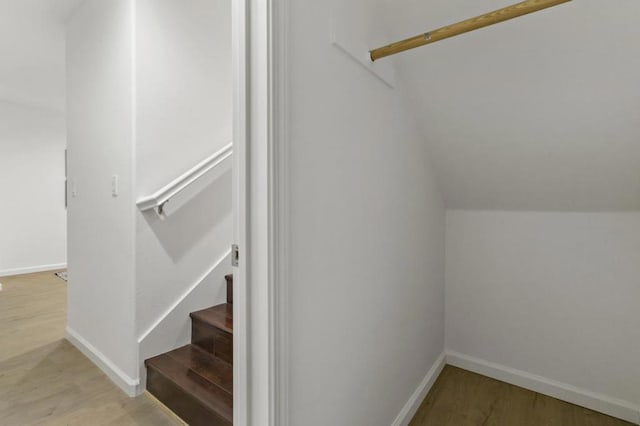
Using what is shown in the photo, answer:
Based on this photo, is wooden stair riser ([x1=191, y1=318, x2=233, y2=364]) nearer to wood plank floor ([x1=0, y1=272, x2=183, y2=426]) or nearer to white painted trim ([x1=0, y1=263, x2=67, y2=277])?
wood plank floor ([x1=0, y1=272, x2=183, y2=426])

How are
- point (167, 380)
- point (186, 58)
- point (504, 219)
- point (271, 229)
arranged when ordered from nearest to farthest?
point (271, 229)
point (167, 380)
point (186, 58)
point (504, 219)

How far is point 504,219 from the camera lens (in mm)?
2139

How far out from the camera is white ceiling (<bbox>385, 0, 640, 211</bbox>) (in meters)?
1.24

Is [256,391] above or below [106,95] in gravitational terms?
below

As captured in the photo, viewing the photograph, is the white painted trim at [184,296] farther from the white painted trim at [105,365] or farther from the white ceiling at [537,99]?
the white ceiling at [537,99]

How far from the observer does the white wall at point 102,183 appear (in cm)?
184

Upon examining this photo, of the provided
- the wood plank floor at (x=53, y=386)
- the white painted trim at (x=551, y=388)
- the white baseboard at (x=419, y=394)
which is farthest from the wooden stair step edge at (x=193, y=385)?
the white painted trim at (x=551, y=388)

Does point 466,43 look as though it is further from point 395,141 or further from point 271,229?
point 271,229

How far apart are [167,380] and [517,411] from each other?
75.9 inches

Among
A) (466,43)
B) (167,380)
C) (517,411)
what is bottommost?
(517,411)

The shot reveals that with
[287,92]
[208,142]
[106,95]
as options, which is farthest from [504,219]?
[106,95]

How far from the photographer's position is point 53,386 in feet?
6.19

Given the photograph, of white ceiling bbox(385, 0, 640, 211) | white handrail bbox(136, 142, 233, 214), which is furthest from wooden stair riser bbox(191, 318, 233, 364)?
white ceiling bbox(385, 0, 640, 211)

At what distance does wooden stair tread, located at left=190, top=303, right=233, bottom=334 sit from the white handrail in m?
0.70
